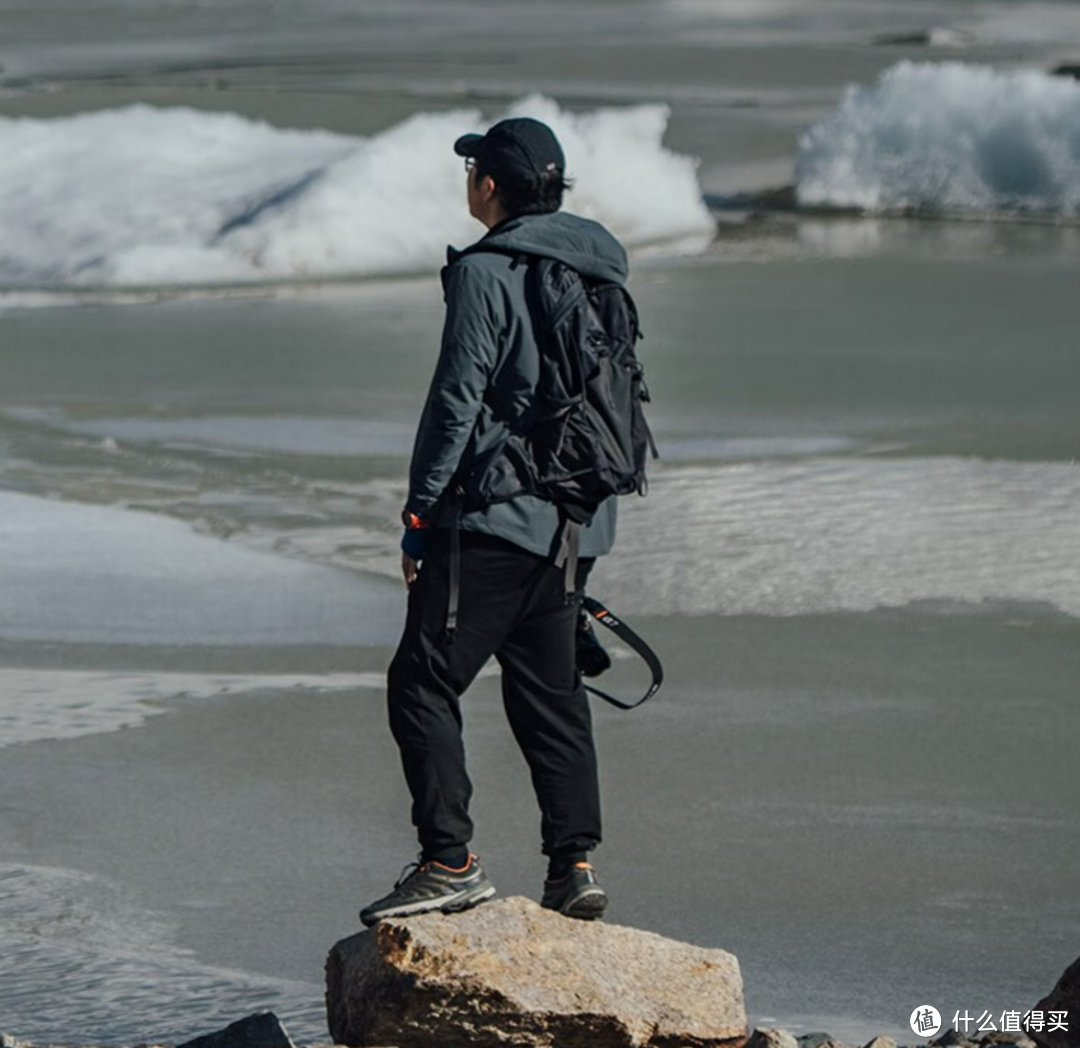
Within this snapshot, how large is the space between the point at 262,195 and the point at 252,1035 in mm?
10943

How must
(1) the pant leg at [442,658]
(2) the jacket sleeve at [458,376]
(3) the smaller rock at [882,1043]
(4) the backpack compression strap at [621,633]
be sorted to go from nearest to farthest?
1. (3) the smaller rock at [882,1043]
2. (2) the jacket sleeve at [458,376]
3. (1) the pant leg at [442,658]
4. (4) the backpack compression strap at [621,633]

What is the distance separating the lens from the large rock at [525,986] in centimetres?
376

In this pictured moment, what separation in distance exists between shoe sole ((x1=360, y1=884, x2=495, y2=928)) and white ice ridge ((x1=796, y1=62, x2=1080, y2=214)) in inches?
470

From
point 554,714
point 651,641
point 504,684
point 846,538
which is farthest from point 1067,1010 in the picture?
point 846,538

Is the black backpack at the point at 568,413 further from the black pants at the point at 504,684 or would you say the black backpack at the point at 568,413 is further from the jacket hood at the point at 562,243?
the black pants at the point at 504,684

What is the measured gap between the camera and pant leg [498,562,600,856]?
4051 millimetres

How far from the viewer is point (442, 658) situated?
3.95 m

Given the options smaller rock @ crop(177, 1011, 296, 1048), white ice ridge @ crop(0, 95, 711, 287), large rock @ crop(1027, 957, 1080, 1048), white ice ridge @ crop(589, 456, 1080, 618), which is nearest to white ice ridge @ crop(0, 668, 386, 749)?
white ice ridge @ crop(589, 456, 1080, 618)

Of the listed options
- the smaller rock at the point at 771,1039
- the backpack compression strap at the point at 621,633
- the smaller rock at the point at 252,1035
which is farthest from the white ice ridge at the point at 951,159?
the smaller rock at the point at 252,1035

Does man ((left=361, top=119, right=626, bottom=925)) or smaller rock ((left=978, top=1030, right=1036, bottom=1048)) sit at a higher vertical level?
man ((left=361, top=119, right=626, bottom=925))

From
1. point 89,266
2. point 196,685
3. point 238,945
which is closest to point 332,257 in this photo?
point 89,266

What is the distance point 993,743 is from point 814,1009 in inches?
62.5

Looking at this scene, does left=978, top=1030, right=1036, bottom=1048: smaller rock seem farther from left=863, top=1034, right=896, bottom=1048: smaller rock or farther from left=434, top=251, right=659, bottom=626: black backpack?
left=434, top=251, right=659, bottom=626: black backpack

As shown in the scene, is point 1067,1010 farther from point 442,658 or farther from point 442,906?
point 442,658
